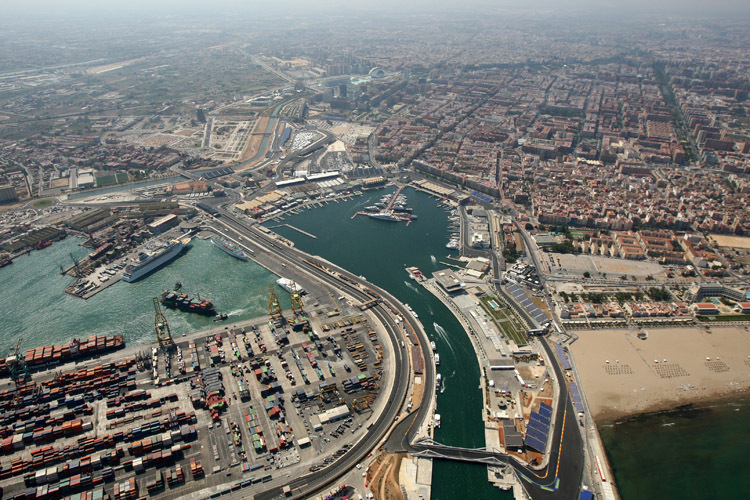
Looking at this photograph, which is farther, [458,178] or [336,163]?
[336,163]

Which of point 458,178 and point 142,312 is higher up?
point 458,178

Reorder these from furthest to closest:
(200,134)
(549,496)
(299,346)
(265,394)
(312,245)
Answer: (200,134), (312,245), (299,346), (265,394), (549,496)

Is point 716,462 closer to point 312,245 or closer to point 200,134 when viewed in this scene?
point 312,245

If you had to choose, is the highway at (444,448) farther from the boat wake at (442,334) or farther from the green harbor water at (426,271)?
the boat wake at (442,334)

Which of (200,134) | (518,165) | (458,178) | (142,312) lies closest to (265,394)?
(142,312)

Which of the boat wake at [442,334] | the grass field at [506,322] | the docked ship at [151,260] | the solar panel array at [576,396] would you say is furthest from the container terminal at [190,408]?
the solar panel array at [576,396]
